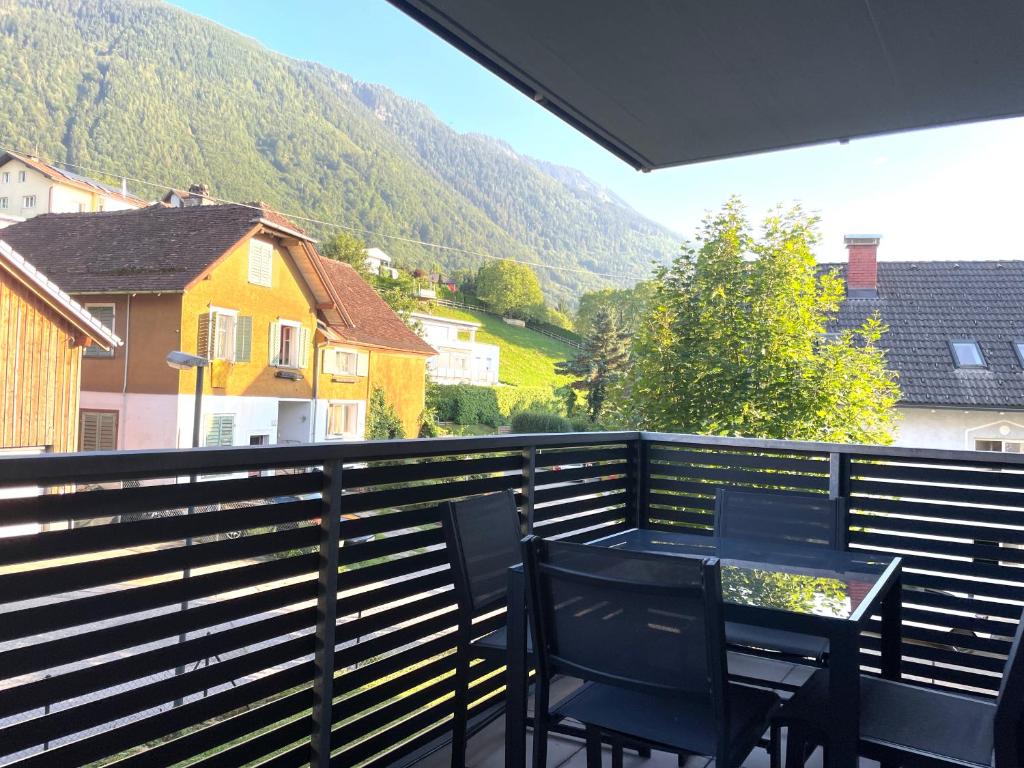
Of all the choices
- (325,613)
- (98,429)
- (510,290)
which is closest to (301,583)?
(325,613)

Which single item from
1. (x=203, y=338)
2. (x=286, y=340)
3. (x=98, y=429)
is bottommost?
(x=98, y=429)

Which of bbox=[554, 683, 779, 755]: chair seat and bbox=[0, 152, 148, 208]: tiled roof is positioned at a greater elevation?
bbox=[0, 152, 148, 208]: tiled roof

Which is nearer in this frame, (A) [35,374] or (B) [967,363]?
(B) [967,363]

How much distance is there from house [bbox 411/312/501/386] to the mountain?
26.8 feet

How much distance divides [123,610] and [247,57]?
215ft

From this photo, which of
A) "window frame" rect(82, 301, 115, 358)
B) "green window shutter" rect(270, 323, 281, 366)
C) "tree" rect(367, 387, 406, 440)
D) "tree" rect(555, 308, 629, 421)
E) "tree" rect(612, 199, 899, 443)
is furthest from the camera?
"tree" rect(555, 308, 629, 421)

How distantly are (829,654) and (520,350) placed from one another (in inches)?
1611

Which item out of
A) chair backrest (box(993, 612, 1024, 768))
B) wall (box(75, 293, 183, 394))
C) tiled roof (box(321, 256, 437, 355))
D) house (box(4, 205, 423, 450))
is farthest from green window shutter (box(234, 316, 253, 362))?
chair backrest (box(993, 612, 1024, 768))

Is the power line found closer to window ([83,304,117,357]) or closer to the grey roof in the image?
window ([83,304,117,357])

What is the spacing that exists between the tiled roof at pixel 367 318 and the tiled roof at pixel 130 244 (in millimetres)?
4752

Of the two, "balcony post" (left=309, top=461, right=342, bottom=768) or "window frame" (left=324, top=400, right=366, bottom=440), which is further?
"window frame" (left=324, top=400, right=366, bottom=440)

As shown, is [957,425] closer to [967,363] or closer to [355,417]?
[967,363]

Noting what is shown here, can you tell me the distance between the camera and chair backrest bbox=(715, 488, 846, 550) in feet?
8.30

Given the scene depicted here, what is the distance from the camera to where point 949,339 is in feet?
43.3
